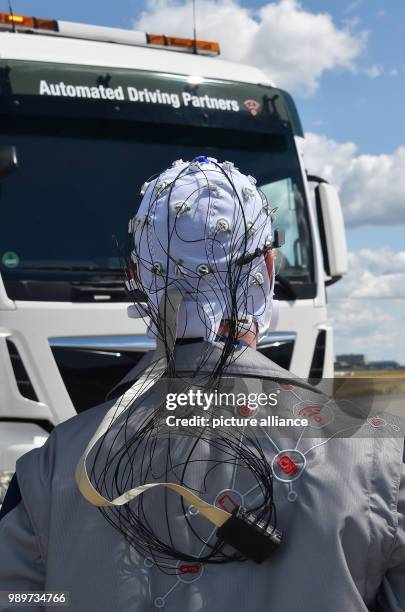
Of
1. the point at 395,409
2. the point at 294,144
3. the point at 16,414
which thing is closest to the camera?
the point at 395,409

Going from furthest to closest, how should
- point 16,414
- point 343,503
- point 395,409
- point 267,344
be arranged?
point 267,344 → point 16,414 → point 395,409 → point 343,503

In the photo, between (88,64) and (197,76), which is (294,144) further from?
(88,64)

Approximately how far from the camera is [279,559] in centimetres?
148

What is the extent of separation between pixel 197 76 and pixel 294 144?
0.88 metres

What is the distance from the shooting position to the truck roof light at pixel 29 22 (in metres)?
6.36

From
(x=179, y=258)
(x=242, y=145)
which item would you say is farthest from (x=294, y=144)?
(x=179, y=258)

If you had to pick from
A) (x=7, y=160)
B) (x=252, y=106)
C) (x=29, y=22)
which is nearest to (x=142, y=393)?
(x=7, y=160)

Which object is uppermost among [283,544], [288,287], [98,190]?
[98,190]

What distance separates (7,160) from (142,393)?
4.05 meters

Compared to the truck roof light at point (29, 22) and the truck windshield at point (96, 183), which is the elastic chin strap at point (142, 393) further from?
the truck roof light at point (29, 22)

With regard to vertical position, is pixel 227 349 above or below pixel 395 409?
above

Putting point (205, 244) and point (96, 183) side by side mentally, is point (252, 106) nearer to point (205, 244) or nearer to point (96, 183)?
point (96, 183)

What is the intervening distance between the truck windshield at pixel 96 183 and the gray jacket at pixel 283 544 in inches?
143

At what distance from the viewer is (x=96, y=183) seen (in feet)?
18.6
